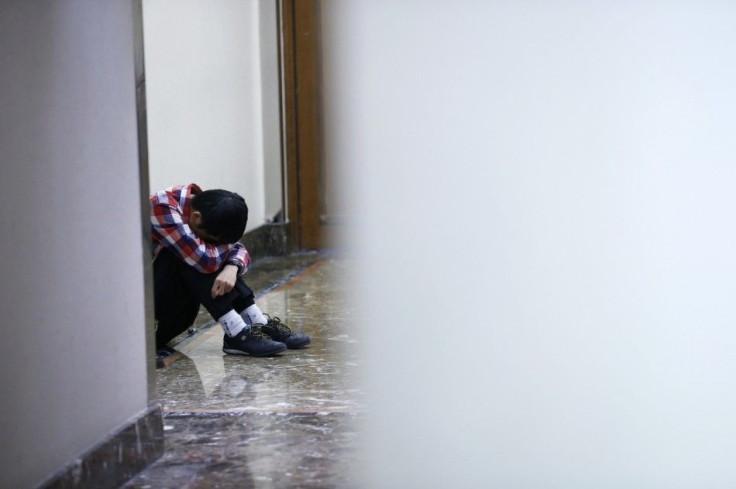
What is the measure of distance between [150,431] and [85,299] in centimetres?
29

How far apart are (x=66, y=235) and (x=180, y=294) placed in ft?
3.70

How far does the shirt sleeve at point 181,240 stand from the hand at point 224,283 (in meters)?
0.04

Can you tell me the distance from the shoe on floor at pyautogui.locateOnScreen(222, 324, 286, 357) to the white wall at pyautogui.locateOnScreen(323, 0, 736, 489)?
104 centimetres

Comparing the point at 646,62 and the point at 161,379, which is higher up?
the point at 646,62

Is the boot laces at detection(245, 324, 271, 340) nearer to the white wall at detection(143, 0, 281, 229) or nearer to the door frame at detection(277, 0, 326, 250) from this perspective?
the white wall at detection(143, 0, 281, 229)

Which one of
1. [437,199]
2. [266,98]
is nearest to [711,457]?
[437,199]

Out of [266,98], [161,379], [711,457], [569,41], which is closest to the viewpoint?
[569,41]

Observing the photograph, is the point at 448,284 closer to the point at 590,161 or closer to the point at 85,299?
the point at 590,161

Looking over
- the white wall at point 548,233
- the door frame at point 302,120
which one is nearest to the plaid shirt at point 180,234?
the white wall at point 548,233

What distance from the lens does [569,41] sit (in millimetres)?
1514

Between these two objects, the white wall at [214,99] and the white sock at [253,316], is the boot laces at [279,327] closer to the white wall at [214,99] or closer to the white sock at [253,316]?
the white sock at [253,316]

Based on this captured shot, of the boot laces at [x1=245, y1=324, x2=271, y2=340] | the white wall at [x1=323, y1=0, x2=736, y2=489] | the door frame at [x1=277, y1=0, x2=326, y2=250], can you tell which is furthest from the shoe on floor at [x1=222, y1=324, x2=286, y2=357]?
the door frame at [x1=277, y1=0, x2=326, y2=250]

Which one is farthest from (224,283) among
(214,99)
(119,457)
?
(214,99)

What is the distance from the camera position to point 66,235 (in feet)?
5.48
